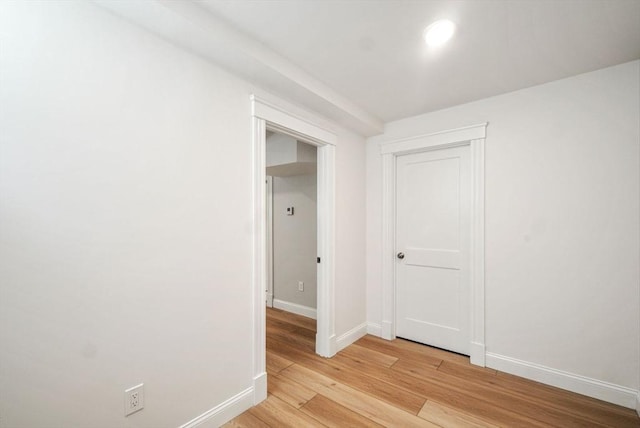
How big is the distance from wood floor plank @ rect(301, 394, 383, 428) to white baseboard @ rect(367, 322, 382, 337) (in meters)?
1.27

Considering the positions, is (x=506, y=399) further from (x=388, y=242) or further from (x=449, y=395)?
(x=388, y=242)

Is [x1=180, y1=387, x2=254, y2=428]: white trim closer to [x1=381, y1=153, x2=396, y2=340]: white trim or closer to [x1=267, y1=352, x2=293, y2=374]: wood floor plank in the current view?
[x1=267, y1=352, x2=293, y2=374]: wood floor plank

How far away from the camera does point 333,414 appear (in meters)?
1.92

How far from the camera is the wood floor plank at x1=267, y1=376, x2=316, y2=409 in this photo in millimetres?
2057

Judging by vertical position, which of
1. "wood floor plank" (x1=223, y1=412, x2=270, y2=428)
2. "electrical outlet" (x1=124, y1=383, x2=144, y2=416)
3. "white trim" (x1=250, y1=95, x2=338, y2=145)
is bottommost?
"wood floor plank" (x1=223, y1=412, x2=270, y2=428)

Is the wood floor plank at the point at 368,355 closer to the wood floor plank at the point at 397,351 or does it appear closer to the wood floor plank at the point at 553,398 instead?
the wood floor plank at the point at 397,351

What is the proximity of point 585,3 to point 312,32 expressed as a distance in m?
1.42

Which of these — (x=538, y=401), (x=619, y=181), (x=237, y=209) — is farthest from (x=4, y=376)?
(x=619, y=181)

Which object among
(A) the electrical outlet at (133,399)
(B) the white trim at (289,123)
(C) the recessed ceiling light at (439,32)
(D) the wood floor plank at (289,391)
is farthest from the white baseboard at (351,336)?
(C) the recessed ceiling light at (439,32)

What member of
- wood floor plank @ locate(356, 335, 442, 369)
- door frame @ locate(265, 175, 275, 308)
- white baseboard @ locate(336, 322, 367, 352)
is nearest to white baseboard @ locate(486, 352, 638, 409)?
wood floor plank @ locate(356, 335, 442, 369)

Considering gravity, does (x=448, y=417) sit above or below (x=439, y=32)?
below

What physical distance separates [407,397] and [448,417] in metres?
0.30

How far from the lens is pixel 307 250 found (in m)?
3.95

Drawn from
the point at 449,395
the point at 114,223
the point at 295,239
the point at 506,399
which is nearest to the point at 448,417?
the point at 449,395
